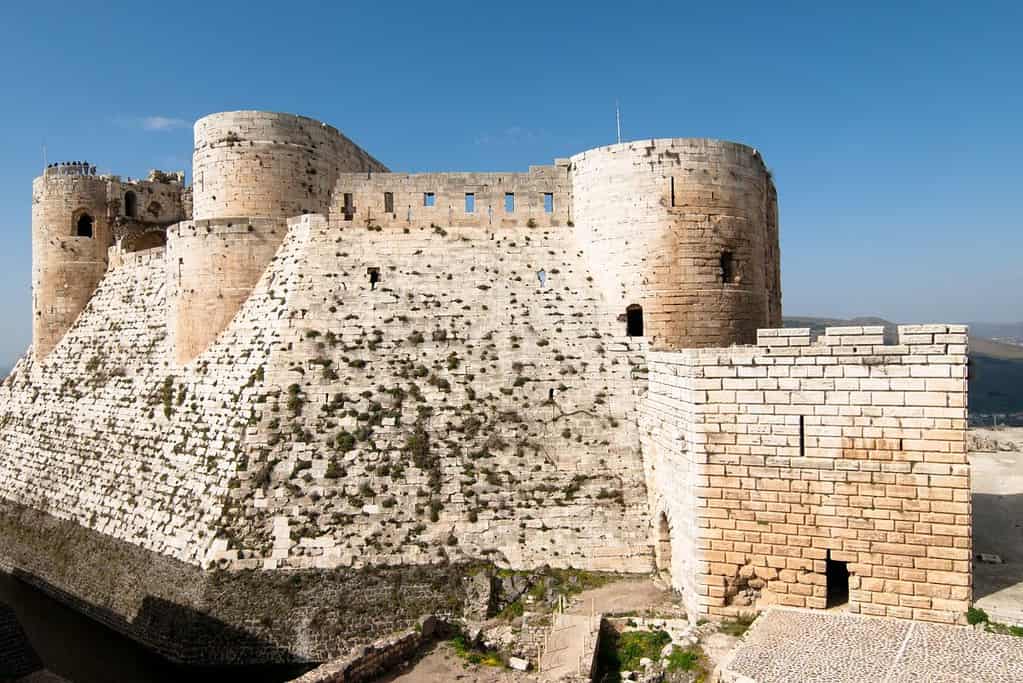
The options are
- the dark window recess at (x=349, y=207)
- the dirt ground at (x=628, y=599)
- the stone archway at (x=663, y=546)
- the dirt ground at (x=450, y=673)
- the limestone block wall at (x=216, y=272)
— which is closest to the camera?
the dirt ground at (x=450, y=673)

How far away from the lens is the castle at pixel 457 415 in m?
9.95

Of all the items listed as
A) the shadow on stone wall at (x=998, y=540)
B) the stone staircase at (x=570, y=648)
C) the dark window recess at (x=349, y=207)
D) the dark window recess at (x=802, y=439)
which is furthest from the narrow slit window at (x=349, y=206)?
the shadow on stone wall at (x=998, y=540)

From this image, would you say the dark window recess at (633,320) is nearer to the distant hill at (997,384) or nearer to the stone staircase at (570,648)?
the stone staircase at (570,648)

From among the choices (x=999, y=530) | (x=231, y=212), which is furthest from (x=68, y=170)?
(x=999, y=530)

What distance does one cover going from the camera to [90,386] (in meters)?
19.2

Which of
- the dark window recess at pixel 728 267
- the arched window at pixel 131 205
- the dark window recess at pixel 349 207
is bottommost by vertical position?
the dark window recess at pixel 728 267

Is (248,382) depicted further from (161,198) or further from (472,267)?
(161,198)

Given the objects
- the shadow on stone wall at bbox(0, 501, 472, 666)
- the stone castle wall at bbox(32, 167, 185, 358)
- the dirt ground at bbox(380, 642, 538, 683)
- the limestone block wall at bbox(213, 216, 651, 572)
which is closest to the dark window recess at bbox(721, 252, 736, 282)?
the limestone block wall at bbox(213, 216, 651, 572)

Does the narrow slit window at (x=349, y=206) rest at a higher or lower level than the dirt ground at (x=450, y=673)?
higher

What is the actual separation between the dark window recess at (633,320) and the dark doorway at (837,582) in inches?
258

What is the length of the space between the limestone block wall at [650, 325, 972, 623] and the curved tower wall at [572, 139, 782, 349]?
15.3ft

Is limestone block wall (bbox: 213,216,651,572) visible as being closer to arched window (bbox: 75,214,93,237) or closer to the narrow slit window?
the narrow slit window

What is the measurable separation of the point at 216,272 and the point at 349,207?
3774 mm

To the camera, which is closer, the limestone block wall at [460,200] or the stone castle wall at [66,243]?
the limestone block wall at [460,200]
